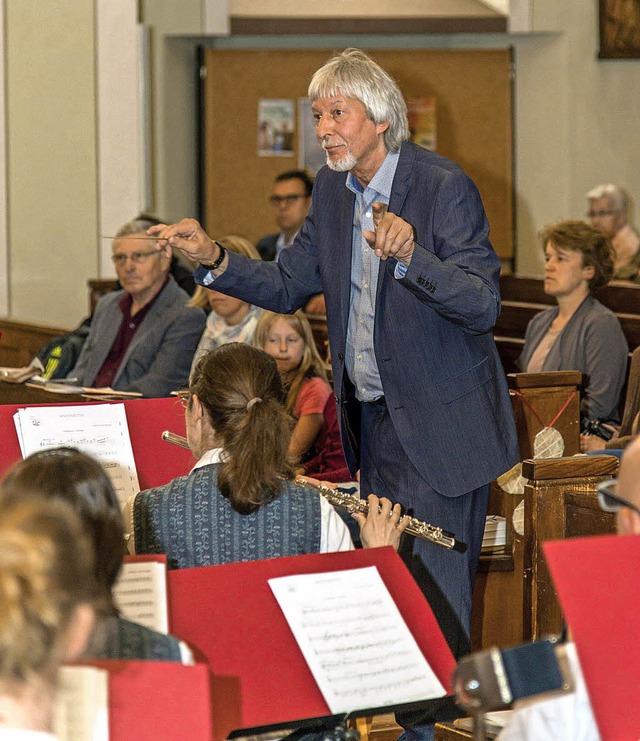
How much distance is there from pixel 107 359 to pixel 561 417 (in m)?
2.19

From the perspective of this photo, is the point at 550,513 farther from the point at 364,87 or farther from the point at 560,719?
the point at 560,719

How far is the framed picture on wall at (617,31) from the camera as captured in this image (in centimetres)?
931

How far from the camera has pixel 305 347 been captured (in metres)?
4.55

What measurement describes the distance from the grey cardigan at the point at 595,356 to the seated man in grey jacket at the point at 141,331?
1519 millimetres

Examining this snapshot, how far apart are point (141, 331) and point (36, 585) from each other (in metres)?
4.14

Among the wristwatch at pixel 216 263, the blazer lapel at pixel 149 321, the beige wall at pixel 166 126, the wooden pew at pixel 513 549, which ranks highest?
the beige wall at pixel 166 126

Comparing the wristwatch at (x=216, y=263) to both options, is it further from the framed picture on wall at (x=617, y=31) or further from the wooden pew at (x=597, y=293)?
the framed picture on wall at (x=617, y=31)

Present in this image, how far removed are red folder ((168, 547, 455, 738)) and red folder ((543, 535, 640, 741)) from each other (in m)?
0.42

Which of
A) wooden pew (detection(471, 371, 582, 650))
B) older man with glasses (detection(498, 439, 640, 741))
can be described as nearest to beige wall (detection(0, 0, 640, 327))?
wooden pew (detection(471, 371, 582, 650))

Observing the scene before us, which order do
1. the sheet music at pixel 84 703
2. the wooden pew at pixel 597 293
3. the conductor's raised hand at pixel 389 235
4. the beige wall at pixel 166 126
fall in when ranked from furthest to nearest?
the beige wall at pixel 166 126 < the wooden pew at pixel 597 293 < the conductor's raised hand at pixel 389 235 < the sheet music at pixel 84 703

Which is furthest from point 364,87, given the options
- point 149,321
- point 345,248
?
point 149,321

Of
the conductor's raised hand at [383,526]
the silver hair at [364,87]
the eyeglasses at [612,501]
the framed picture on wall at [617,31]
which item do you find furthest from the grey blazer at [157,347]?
the framed picture on wall at [617,31]

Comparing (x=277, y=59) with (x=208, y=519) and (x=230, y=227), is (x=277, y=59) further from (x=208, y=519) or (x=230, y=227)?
(x=208, y=519)

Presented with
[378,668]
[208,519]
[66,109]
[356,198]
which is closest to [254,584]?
[378,668]
